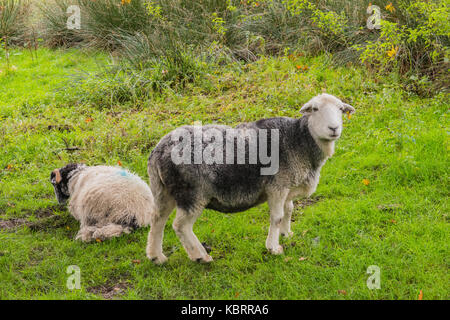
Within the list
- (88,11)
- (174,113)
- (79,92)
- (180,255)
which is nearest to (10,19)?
(88,11)

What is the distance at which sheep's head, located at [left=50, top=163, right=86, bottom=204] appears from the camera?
620 cm

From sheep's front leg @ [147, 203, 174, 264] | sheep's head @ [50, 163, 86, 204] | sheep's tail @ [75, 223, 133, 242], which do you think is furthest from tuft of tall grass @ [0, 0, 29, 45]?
sheep's front leg @ [147, 203, 174, 264]

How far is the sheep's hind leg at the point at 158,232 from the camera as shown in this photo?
462cm

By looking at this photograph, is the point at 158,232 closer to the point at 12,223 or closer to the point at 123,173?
the point at 123,173

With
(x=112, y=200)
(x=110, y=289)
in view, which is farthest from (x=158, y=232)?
(x=112, y=200)

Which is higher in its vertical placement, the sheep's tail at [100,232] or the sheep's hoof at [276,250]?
the sheep's hoof at [276,250]

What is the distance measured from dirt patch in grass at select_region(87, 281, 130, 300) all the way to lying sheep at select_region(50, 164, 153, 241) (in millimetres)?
875

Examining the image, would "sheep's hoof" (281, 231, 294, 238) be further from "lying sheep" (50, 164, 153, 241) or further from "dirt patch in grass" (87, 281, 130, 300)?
"dirt patch in grass" (87, 281, 130, 300)

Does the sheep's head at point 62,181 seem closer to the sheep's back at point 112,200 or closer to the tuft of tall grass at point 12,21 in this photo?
the sheep's back at point 112,200

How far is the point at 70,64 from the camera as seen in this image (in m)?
11.5

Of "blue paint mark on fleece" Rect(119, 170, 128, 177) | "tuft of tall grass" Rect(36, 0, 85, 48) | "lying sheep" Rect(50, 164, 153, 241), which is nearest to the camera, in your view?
"lying sheep" Rect(50, 164, 153, 241)

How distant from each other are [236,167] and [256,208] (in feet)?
5.70

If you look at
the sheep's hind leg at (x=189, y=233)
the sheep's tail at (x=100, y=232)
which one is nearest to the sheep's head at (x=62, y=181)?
the sheep's tail at (x=100, y=232)

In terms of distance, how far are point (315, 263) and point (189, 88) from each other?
16.9ft
